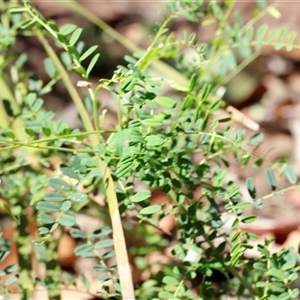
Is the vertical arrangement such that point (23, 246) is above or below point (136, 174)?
below

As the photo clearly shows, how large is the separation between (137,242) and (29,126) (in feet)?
1.13

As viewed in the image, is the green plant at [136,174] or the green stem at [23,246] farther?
the green stem at [23,246]

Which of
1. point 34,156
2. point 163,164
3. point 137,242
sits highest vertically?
point 163,164

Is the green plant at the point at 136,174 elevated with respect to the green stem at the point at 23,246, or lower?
elevated

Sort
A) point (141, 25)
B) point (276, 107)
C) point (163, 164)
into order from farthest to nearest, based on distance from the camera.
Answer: point (141, 25) < point (276, 107) < point (163, 164)

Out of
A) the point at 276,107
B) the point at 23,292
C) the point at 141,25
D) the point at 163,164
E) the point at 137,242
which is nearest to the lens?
the point at 163,164

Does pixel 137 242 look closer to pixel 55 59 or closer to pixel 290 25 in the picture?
pixel 55 59

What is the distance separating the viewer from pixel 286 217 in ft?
4.36

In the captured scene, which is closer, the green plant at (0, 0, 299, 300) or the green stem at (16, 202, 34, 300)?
the green plant at (0, 0, 299, 300)

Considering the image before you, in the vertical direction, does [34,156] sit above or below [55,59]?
below

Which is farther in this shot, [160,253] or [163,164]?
[160,253]

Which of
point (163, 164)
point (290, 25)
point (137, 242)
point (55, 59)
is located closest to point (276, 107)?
point (290, 25)

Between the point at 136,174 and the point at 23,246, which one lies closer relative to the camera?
the point at 136,174

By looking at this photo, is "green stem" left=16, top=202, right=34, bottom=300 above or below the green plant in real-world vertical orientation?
below
